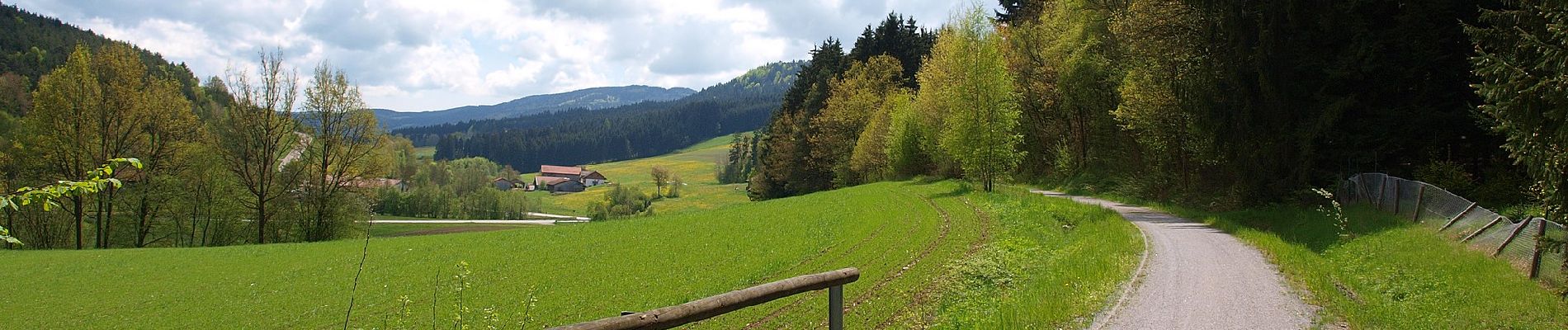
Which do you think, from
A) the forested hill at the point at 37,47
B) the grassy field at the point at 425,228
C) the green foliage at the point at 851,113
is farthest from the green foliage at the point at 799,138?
the forested hill at the point at 37,47

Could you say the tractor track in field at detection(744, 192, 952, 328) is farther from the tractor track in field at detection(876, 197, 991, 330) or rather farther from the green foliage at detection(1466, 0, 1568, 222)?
the green foliage at detection(1466, 0, 1568, 222)

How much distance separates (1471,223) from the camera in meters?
13.1

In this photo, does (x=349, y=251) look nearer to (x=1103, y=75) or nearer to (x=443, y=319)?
(x=443, y=319)

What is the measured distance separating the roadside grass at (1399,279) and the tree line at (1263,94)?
1.64 meters

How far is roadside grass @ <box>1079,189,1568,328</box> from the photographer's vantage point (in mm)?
9031

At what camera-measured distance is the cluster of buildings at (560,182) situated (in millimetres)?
175250

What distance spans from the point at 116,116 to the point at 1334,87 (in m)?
49.2

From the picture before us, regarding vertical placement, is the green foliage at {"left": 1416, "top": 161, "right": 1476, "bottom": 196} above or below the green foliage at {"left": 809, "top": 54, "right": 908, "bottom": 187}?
below

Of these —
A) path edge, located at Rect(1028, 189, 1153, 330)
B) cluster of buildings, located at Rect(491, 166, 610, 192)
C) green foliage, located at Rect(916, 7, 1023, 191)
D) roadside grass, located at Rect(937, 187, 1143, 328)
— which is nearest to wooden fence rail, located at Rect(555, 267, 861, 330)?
roadside grass, located at Rect(937, 187, 1143, 328)

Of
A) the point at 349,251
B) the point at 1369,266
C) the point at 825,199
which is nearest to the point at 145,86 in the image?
the point at 349,251

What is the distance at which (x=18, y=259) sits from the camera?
90.3 feet

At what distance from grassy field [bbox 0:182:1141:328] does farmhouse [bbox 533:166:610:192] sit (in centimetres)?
15085

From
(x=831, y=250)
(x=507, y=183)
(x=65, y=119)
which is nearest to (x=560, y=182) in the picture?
(x=507, y=183)

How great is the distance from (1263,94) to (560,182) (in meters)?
174
